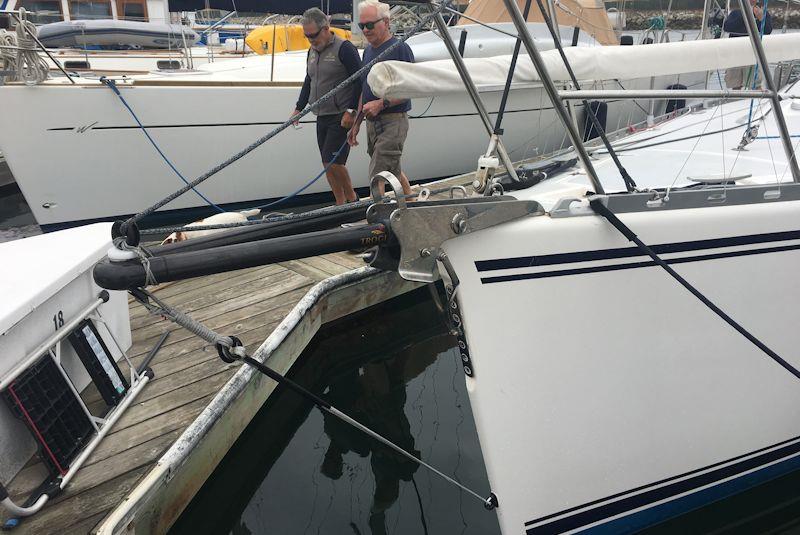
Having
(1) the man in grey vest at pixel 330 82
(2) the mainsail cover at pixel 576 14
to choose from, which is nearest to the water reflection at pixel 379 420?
(1) the man in grey vest at pixel 330 82

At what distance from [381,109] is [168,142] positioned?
10.5 ft

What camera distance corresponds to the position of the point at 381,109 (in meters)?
4.63

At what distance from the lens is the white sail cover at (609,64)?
9.00 feet

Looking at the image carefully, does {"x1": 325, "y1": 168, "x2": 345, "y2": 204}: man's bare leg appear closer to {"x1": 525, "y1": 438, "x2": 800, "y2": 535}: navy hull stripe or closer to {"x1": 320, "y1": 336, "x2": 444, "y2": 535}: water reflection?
{"x1": 320, "y1": 336, "x2": 444, "y2": 535}: water reflection

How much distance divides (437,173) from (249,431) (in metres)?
5.25

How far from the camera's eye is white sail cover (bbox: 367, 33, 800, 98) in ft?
9.00

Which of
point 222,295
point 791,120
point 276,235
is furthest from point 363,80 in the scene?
point 276,235

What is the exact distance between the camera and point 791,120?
173 inches

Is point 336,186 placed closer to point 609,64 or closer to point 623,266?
point 609,64

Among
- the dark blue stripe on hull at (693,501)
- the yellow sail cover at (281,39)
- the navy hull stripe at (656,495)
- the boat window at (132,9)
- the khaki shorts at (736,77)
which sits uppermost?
the boat window at (132,9)

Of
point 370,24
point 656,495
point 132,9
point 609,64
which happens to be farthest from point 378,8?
point 132,9

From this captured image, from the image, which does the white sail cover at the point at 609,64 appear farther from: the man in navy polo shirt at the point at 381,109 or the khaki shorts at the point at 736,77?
the khaki shorts at the point at 736,77

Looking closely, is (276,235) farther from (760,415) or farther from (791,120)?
(791,120)

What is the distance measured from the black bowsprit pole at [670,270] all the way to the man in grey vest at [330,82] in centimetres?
326
